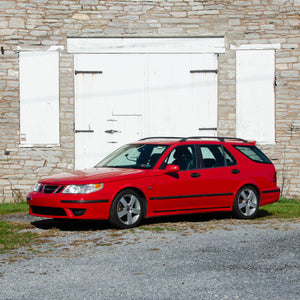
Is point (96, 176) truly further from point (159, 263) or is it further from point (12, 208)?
point (12, 208)

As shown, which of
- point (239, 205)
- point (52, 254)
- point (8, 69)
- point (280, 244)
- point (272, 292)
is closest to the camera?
point (272, 292)

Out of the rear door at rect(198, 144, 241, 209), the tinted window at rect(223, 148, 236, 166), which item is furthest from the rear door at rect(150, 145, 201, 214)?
the tinted window at rect(223, 148, 236, 166)

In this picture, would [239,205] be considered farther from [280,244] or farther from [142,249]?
[142,249]

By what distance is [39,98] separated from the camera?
15.8 m

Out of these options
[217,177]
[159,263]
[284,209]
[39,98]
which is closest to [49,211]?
[217,177]

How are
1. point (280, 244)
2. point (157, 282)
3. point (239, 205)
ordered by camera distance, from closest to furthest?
point (157, 282)
point (280, 244)
point (239, 205)

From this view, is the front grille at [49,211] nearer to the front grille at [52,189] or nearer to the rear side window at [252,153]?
the front grille at [52,189]

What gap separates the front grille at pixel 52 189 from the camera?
31.5 feet

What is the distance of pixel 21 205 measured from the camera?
14.5 metres

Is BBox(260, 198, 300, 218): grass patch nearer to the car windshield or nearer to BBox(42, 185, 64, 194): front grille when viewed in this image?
the car windshield

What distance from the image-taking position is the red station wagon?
9.50 metres

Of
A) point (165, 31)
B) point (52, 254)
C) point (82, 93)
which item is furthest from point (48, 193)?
point (165, 31)

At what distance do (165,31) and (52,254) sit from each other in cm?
951

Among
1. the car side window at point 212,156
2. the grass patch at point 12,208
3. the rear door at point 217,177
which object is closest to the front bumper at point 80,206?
the rear door at point 217,177
